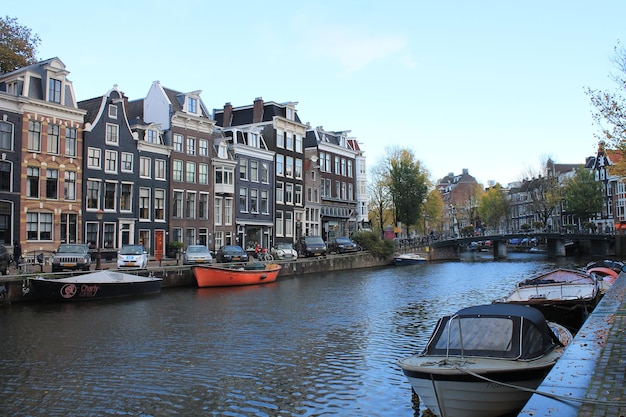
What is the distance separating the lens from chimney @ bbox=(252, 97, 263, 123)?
70.2 meters

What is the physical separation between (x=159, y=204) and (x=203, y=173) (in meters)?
6.58

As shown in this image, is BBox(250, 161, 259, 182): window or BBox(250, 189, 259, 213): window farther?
BBox(250, 161, 259, 182): window

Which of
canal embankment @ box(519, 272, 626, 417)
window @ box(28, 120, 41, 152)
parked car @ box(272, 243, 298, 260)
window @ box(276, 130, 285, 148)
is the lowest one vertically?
canal embankment @ box(519, 272, 626, 417)

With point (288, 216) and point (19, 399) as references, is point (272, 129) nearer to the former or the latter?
point (288, 216)

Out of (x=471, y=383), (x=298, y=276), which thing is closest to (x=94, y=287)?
(x=298, y=276)

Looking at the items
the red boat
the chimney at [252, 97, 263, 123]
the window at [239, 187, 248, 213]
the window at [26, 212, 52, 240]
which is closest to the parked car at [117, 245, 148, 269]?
the red boat

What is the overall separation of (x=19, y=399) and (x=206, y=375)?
4293 mm

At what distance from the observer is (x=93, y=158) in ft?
155

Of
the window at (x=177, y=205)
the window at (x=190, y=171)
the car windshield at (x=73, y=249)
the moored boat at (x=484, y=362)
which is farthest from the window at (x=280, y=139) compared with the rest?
the moored boat at (x=484, y=362)

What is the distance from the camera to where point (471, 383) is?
10031 millimetres

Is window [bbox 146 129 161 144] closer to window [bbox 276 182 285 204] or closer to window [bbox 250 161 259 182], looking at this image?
window [bbox 250 161 259 182]

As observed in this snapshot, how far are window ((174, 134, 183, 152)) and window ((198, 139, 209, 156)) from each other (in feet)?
7.94

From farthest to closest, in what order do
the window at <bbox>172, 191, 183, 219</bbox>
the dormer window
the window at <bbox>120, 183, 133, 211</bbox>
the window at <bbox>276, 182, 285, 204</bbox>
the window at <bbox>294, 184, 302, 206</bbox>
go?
the window at <bbox>294, 184, 302, 206</bbox>, the window at <bbox>276, 182, 285, 204</bbox>, the dormer window, the window at <bbox>172, 191, 183, 219</bbox>, the window at <bbox>120, 183, 133, 211</bbox>

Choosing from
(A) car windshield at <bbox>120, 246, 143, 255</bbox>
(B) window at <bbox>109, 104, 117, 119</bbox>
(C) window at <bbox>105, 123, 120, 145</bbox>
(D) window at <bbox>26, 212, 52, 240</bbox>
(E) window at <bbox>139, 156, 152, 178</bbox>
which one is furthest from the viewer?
(E) window at <bbox>139, 156, 152, 178</bbox>
